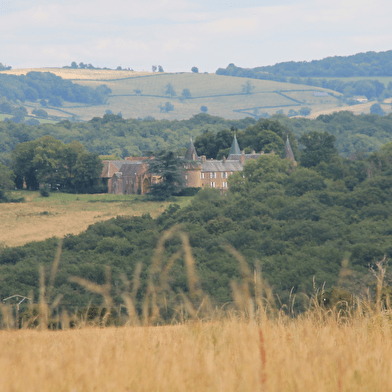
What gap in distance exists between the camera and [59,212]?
72125 millimetres

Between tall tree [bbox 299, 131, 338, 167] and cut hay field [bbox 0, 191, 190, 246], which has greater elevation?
tall tree [bbox 299, 131, 338, 167]

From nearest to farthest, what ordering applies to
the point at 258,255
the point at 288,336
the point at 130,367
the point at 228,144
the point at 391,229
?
the point at 130,367 < the point at 288,336 < the point at 258,255 < the point at 391,229 < the point at 228,144

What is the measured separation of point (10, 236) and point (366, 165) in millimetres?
50176

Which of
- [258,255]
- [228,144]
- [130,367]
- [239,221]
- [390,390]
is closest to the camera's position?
[390,390]

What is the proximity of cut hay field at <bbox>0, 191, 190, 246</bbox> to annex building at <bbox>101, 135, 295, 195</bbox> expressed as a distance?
5787 mm

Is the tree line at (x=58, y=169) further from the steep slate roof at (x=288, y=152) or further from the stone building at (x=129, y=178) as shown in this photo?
the steep slate roof at (x=288, y=152)

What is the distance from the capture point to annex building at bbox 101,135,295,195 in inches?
3524

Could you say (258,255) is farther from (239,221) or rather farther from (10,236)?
(10,236)

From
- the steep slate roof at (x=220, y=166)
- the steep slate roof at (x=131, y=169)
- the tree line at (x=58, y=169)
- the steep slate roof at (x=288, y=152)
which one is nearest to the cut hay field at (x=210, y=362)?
the tree line at (x=58, y=169)

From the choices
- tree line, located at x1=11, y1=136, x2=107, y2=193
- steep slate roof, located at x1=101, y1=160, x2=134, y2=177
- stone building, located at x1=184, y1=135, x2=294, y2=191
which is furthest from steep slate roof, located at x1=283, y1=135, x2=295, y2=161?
tree line, located at x1=11, y1=136, x2=107, y2=193

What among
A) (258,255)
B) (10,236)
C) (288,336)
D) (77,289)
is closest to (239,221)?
(258,255)

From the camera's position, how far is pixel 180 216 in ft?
228

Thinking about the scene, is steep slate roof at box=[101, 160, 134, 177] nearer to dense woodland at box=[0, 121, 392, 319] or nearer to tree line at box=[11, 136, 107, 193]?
tree line at box=[11, 136, 107, 193]

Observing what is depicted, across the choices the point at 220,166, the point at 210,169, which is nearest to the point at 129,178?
the point at 210,169
